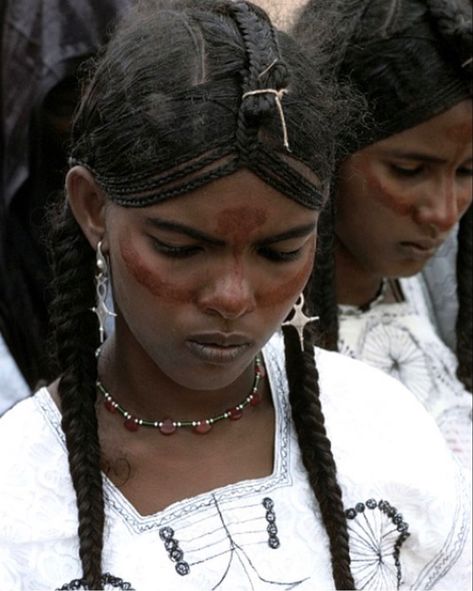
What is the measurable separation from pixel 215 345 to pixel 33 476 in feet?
1.30

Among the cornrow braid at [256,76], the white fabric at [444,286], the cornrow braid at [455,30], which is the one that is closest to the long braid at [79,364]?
the cornrow braid at [256,76]

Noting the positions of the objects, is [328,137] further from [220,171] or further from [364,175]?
[364,175]

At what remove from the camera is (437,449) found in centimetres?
267

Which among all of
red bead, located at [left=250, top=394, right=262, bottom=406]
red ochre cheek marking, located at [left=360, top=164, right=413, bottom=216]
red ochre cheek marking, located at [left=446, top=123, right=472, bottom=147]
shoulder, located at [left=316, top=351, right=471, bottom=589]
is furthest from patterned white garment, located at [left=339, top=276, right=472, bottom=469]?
red bead, located at [left=250, top=394, right=262, bottom=406]

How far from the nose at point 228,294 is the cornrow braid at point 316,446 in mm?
379

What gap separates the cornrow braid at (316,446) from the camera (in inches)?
96.1

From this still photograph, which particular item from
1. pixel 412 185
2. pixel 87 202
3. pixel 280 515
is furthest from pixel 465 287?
pixel 87 202

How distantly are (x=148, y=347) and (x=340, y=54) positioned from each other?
1.08 metres

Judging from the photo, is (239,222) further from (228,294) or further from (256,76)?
(256,76)

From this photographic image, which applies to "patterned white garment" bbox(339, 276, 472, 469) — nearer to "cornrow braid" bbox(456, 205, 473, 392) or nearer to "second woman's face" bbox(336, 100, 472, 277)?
"cornrow braid" bbox(456, 205, 473, 392)

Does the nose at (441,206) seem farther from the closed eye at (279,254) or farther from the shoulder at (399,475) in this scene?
the closed eye at (279,254)

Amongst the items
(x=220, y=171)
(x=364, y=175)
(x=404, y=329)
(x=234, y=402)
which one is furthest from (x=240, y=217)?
(x=404, y=329)

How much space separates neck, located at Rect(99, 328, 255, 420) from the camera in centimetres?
251

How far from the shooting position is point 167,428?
8.22 ft
